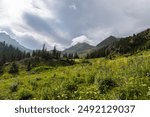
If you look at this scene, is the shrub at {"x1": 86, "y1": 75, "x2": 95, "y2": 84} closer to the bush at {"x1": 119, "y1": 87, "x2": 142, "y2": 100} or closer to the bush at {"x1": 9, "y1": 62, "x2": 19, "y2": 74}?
the bush at {"x1": 119, "y1": 87, "x2": 142, "y2": 100}

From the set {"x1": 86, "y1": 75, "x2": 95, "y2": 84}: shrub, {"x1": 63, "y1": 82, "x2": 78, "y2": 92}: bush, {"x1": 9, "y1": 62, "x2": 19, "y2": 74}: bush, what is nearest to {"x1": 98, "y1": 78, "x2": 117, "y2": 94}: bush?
{"x1": 63, "y1": 82, "x2": 78, "y2": 92}: bush

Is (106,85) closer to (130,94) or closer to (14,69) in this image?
(130,94)

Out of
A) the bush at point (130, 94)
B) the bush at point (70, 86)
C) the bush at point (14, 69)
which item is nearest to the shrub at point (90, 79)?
the bush at point (70, 86)

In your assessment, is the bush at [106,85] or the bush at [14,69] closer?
the bush at [106,85]

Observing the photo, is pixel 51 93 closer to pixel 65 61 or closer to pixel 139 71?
pixel 139 71

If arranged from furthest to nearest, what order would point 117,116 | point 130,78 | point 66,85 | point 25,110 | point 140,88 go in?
point 66,85 < point 130,78 < point 140,88 < point 25,110 < point 117,116

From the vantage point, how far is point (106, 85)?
12.9m

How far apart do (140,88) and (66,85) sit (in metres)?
4.92

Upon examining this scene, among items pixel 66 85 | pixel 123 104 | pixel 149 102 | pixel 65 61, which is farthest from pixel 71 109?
pixel 65 61

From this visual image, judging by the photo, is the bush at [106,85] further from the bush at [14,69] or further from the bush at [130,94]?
the bush at [14,69]

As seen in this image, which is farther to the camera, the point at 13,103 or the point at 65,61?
the point at 65,61

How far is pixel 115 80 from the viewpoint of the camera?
13367 mm

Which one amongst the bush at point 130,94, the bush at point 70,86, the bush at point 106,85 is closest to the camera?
the bush at point 130,94

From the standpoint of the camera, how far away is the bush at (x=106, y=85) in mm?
12684
